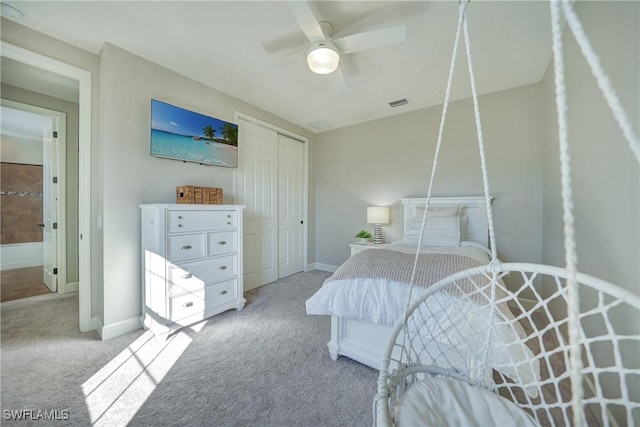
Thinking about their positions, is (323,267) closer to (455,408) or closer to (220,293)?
(220,293)

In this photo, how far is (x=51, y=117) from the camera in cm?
291

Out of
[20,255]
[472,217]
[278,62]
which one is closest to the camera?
[278,62]

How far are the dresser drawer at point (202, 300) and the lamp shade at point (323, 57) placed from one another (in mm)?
2246

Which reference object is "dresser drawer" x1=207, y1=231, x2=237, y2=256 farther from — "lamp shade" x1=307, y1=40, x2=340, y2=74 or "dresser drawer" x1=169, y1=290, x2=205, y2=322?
"lamp shade" x1=307, y1=40, x2=340, y2=74

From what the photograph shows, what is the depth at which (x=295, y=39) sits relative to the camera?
6.82 ft

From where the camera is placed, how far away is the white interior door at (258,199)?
3289 mm

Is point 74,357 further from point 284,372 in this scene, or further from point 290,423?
point 290,423

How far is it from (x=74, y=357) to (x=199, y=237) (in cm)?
120

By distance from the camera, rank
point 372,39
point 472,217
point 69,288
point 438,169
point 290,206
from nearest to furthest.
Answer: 1. point 372,39
2. point 472,217
3. point 69,288
4. point 438,169
5. point 290,206

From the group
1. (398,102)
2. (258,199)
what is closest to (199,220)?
(258,199)

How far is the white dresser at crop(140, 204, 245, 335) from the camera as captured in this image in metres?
2.10

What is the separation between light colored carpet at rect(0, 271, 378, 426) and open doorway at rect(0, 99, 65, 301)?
99 centimetres

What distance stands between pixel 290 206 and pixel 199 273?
197 centimetres

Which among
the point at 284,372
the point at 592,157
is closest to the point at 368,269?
the point at 284,372
